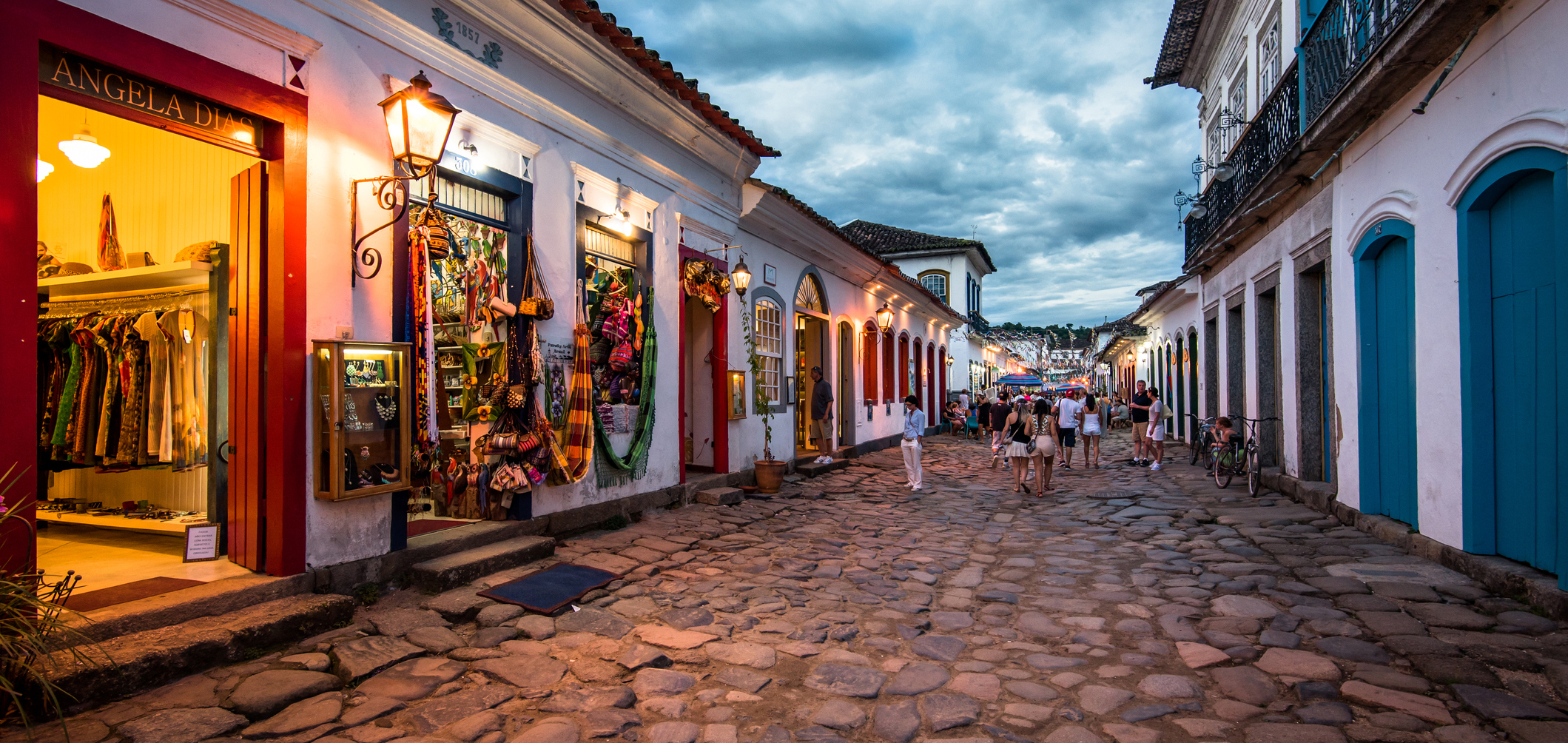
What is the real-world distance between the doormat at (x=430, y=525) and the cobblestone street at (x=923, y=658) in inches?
31.6

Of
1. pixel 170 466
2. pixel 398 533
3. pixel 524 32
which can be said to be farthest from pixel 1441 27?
pixel 170 466

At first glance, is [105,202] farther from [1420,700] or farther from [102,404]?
[1420,700]

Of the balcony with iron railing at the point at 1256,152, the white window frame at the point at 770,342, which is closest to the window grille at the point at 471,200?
the white window frame at the point at 770,342

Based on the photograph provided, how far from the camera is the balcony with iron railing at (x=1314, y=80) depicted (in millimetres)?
6523

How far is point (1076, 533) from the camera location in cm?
779

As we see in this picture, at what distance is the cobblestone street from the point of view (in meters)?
3.28

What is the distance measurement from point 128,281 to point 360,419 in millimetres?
2292

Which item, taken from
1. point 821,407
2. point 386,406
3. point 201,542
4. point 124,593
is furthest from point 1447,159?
point 124,593

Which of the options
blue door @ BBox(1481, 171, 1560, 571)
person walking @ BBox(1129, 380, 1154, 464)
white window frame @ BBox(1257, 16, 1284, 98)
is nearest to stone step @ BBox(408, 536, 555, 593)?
blue door @ BBox(1481, 171, 1560, 571)

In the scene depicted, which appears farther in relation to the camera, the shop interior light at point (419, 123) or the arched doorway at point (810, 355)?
the arched doorway at point (810, 355)

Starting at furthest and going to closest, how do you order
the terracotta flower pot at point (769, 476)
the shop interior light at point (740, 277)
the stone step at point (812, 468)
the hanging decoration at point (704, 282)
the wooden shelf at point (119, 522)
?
the stone step at point (812, 468) → the terracotta flower pot at point (769, 476) → the shop interior light at point (740, 277) → the hanging decoration at point (704, 282) → the wooden shelf at point (119, 522)

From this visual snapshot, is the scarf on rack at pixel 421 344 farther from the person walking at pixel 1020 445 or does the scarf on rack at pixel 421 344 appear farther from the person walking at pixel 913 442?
the person walking at pixel 1020 445

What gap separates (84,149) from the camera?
498 cm

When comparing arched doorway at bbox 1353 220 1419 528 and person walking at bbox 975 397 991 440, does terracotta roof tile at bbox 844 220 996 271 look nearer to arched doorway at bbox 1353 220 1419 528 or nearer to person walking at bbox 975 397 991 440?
person walking at bbox 975 397 991 440
